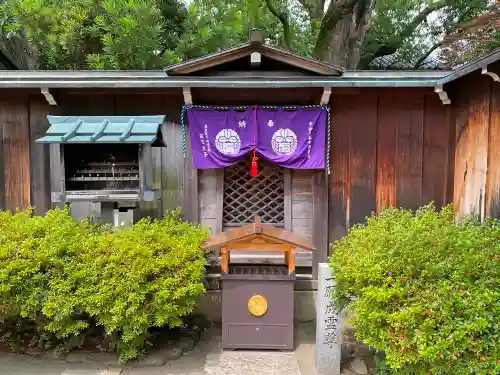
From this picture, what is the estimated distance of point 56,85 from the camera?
6.27 m

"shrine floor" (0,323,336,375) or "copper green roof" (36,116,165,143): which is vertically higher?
"copper green roof" (36,116,165,143)

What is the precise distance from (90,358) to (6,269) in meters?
1.74

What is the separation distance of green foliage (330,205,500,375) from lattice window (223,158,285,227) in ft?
8.30

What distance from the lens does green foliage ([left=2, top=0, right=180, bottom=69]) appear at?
11.7 metres

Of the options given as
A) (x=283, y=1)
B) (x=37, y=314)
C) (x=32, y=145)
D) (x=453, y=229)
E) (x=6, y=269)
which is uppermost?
(x=283, y=1)

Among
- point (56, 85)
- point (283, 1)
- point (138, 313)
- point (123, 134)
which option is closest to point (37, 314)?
point (138, 313)

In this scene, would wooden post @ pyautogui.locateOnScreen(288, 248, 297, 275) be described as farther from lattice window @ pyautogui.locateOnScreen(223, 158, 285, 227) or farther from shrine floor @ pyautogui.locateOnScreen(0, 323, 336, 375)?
lattice window @ pyautogui.locateOnScreen(223, 158, 285, 227)

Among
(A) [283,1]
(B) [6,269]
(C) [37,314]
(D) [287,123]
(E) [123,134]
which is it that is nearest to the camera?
(B) [6,269]

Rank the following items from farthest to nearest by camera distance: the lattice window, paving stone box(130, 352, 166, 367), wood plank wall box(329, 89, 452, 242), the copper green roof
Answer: the lattice window < wood plank wall box(329, 89, 452, 242) < the copper green roof < paving stone box(130, 352, 166, 367)

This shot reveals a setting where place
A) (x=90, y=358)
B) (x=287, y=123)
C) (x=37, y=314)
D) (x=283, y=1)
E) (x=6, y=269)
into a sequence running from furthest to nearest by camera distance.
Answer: (x=283, y=1) → (x=287, y=123) → (x=90, y=358) → (x=37, y=314) → (x=6, y=269)

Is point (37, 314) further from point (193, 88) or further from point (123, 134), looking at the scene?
point (193, 88)

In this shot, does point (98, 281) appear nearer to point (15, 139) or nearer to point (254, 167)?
point (254, 167)

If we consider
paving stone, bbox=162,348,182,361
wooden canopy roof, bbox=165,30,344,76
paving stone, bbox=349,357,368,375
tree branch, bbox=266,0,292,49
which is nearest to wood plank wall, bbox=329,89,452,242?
wooden canopy roof, bbox=165,30,344,76

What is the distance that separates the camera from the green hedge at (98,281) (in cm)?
472
